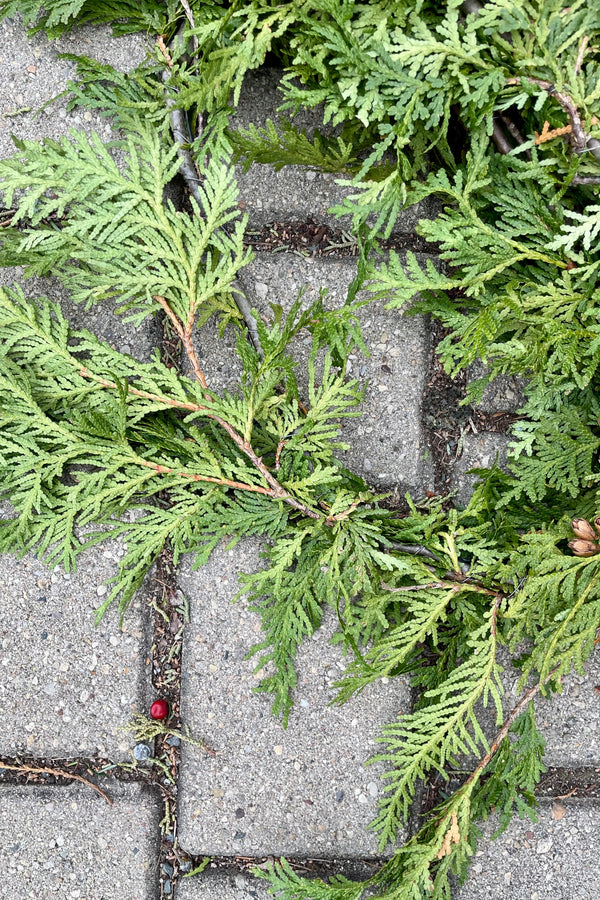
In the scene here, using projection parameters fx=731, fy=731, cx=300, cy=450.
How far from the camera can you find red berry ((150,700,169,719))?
6.07 ft

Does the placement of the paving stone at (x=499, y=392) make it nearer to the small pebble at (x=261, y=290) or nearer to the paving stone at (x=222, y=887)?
the small pebble at (x=261, y=290)

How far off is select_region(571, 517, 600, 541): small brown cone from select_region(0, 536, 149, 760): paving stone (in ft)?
3.58

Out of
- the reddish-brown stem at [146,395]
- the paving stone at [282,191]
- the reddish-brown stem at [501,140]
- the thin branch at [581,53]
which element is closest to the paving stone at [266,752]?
the reddish-brown stem at [146,395]

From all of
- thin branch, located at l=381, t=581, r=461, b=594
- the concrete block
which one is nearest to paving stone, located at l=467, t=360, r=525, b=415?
thin branch, located at l=381, t=581, r=461, b=594

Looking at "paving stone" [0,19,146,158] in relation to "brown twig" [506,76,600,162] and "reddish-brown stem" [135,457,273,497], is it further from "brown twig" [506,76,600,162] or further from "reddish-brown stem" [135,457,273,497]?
"brown twig" [506,76,600,162]

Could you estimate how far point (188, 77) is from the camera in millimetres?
1669

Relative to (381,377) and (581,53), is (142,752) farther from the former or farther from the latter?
(581,53)

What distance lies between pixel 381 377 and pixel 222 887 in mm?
1363

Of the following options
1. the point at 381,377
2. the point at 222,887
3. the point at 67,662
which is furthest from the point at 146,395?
the point at 222,887

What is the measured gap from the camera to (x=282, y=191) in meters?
1.89

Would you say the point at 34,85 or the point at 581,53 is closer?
the point at 581,53

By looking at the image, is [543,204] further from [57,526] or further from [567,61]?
[57,526]

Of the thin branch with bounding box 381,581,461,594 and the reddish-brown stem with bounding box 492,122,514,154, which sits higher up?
the reddish-brown stem with bounding box 492,122,514,154

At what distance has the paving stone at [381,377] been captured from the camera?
187 centimetres
